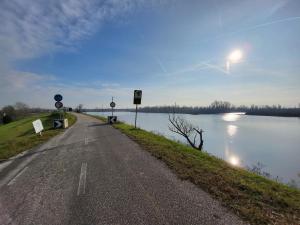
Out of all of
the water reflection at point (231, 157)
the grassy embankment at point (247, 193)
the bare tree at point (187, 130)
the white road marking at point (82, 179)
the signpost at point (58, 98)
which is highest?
the signpost at point (58, 98)

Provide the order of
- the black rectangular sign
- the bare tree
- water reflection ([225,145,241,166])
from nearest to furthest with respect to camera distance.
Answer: water reflection ([225,145,241,166]), the black rectangular sign, the bare tree

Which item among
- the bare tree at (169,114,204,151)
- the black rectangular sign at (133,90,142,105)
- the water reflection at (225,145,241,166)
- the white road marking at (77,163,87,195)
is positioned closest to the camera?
the white road marking at (77,163,87,195)

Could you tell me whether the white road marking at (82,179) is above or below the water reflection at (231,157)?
above

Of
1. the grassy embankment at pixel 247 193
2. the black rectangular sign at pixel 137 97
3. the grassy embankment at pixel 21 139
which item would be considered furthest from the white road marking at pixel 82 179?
the black rectangular sign at pixel 137 97

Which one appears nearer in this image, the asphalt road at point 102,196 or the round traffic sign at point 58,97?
the asphalt road at point 102,196

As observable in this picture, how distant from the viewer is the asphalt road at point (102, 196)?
347 centimetres

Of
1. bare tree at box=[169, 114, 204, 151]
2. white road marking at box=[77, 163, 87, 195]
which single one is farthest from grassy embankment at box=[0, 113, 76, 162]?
bare tree at box=[169, 114, 204, 151]

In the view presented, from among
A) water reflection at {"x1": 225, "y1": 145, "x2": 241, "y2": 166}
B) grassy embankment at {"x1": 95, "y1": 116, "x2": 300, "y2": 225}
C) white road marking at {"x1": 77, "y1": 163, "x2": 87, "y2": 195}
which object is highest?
grassy embankment at {"x1": 95, "y1": 116, "x2": 300, "y2": 225}

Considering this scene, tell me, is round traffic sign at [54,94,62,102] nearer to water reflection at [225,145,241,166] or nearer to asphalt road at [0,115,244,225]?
asphalt road at [0,115,244,225]

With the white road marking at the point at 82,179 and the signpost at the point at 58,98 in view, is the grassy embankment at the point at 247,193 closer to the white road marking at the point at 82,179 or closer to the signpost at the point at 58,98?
the white road marking at the point at 82,179

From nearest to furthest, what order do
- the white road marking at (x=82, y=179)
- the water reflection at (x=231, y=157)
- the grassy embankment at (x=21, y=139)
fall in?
the white road marking at (x=82, y=179) → the grassy embankment at (x=21, y=139) → the water reflection at (x=231, y=157)

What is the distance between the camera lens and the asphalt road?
11.4 ft

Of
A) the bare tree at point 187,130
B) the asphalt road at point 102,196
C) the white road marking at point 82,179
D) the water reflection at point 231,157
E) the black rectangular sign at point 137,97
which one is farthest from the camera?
the bare tree at point 187,130

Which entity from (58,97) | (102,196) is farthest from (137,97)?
(102,196)
